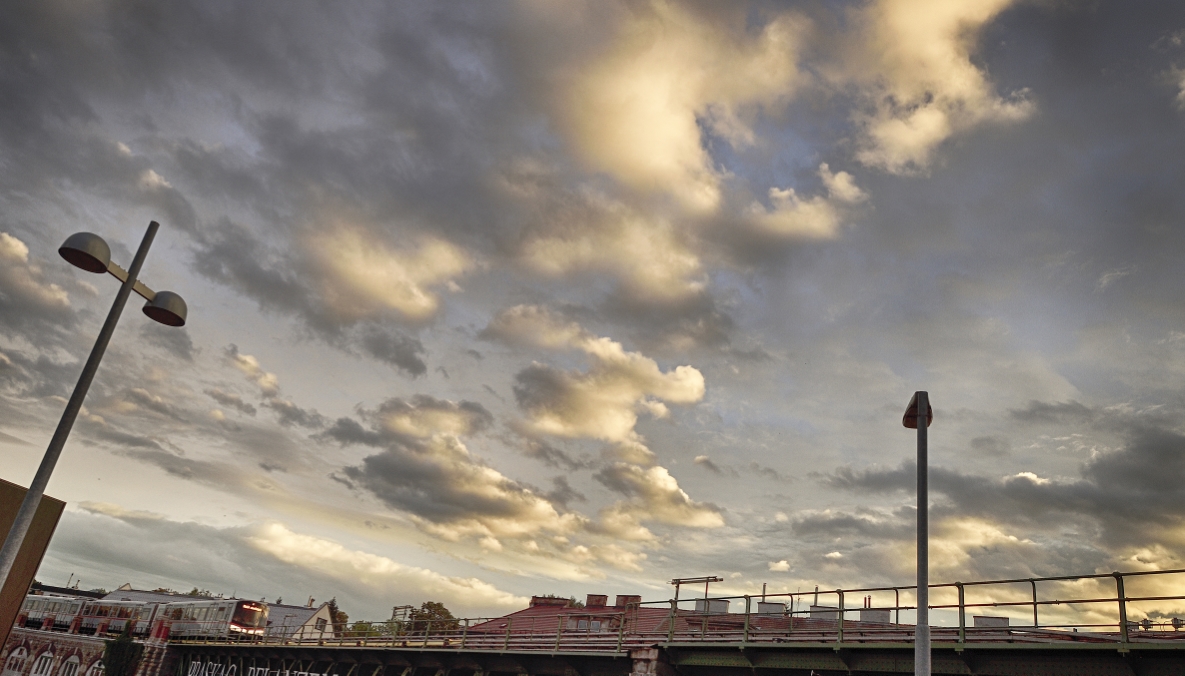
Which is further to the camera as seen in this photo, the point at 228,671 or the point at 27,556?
the point at 228,671

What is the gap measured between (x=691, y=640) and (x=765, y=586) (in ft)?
9.52

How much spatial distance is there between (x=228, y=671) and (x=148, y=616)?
16047 millimetres

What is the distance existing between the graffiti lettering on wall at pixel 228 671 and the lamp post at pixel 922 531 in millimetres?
38783

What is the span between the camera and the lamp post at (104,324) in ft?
35.6

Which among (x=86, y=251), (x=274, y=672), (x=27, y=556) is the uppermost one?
(x=86, y=251)

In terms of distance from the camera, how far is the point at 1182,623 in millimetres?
18156

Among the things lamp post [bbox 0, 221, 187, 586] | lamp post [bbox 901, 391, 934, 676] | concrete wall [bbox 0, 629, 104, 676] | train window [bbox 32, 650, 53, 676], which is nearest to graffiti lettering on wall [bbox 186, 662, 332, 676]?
concrete wall [bbox 0, 629, 104, 676]

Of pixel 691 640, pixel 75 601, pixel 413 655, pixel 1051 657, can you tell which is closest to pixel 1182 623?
pixel 1051 657

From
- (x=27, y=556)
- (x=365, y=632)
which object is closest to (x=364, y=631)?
(x=365, y=632)

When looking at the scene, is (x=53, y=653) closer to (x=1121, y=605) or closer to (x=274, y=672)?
(x=274, y=672)

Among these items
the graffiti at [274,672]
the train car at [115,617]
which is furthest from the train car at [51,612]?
the graffiti at [274,672]

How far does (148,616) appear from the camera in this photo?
63094 millimetres

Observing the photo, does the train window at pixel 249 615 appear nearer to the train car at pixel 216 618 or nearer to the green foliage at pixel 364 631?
the train car at pixel 216 618

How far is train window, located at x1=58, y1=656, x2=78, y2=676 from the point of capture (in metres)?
57.6
